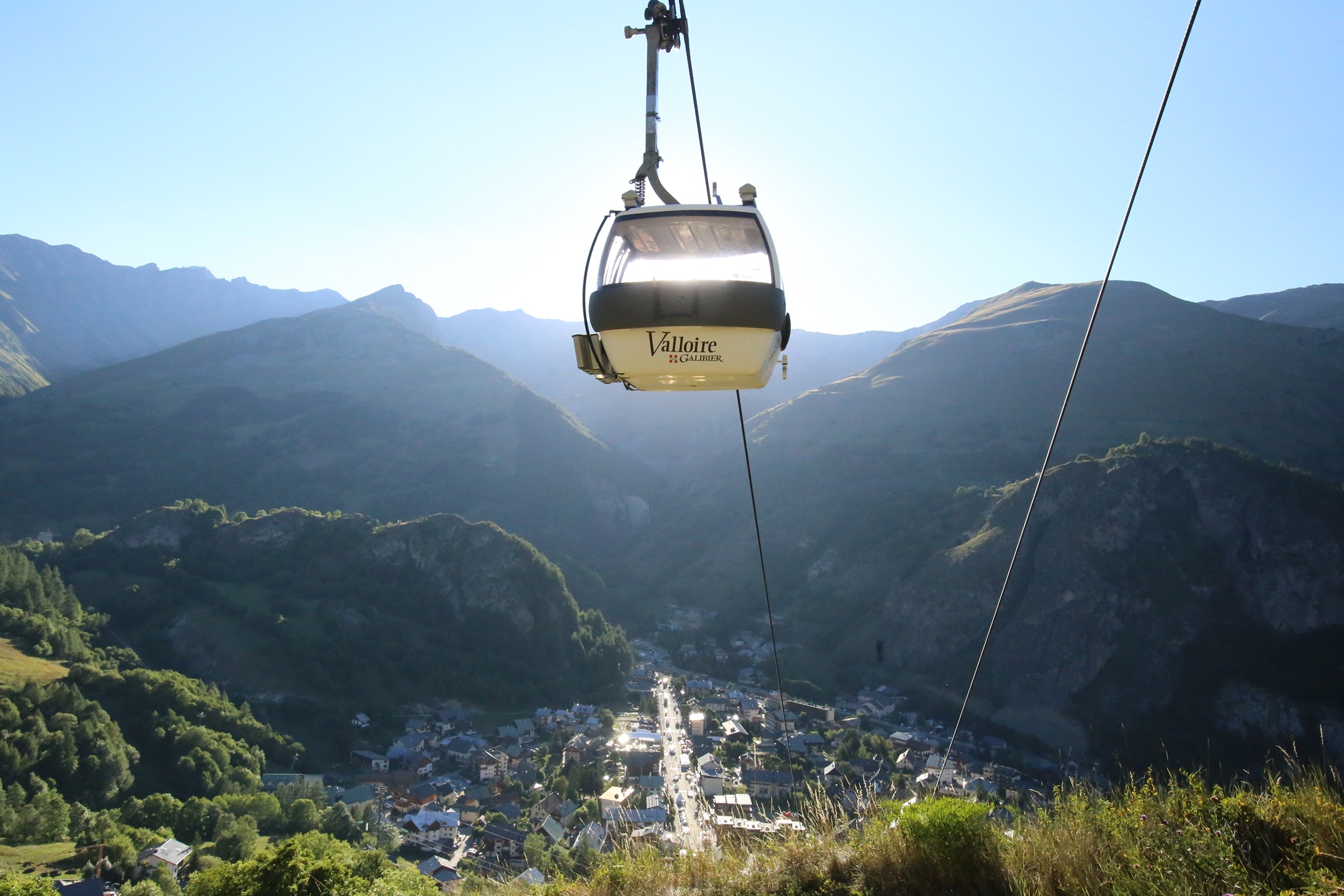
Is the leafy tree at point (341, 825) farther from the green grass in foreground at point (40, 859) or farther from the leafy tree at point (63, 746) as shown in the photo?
the leafy tree at point (63, 746)

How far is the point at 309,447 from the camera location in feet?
342

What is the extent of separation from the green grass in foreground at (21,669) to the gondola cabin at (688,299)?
129ft

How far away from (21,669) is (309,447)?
76.3m

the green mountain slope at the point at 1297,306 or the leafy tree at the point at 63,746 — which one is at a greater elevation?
the green mountain slope at the point at 1297,306

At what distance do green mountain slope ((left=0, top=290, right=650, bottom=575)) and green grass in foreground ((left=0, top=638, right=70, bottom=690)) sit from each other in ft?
167

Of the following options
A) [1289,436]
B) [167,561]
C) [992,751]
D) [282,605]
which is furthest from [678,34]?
[1289,436]

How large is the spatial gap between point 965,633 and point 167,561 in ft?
191

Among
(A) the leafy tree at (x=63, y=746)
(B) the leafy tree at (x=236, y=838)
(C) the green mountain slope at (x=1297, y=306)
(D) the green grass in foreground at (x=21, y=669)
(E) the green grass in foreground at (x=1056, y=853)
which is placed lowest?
(B) the leafy tree at (x=236, y=838)

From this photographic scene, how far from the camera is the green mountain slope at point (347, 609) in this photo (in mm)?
42125

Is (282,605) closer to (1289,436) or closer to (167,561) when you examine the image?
(167,561)

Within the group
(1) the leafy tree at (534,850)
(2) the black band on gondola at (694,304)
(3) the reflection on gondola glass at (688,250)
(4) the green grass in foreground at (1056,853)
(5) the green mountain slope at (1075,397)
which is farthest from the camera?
(5) the green mountain slope at (1075,397)

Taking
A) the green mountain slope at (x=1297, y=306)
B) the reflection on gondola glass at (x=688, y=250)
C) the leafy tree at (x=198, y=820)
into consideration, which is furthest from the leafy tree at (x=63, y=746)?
the green mountain slope at (x=1297, y=306)

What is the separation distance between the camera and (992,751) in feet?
122

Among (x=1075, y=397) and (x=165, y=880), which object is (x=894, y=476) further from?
(x=165, y=880)
